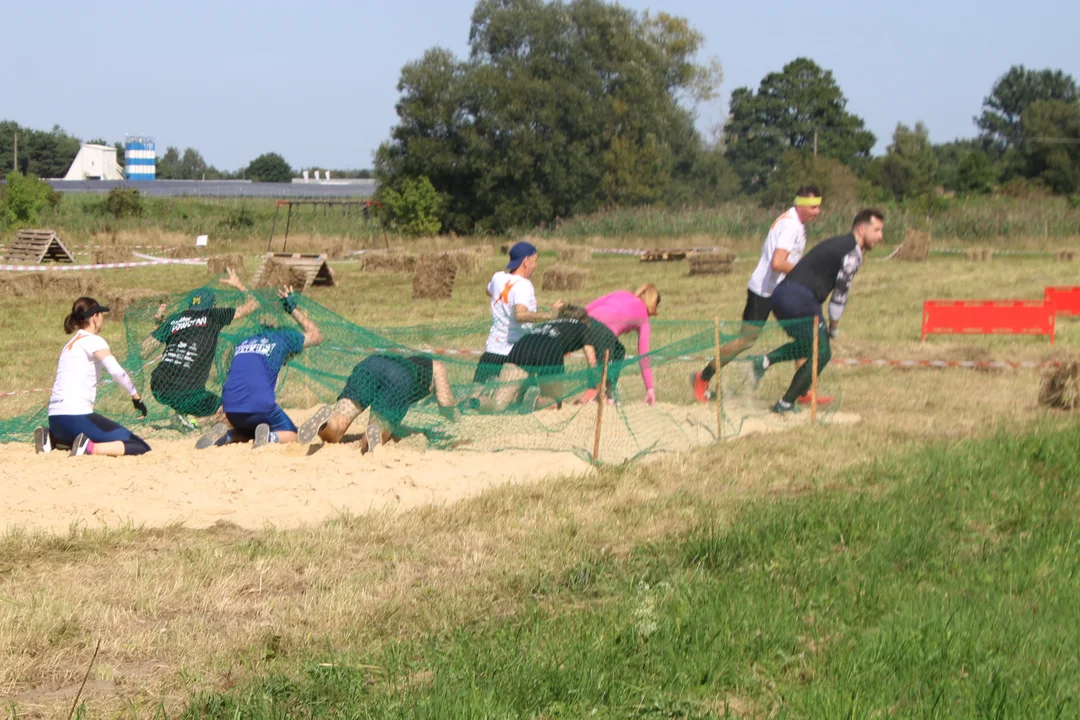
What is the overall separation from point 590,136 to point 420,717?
55206 mm

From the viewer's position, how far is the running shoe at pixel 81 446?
27.8 ft

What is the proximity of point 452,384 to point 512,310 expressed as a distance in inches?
33.6

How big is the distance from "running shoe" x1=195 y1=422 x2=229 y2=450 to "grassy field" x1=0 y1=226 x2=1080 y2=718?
6.89 ft

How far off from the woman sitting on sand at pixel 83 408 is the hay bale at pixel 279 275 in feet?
51.6

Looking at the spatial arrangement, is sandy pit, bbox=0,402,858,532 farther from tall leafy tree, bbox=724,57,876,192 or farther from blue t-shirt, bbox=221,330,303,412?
tall leafy tree, bbox=724,57,876,192

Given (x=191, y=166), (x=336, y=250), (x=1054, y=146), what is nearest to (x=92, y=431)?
(x=336, y=250)

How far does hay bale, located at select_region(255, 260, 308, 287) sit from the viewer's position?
80.5 ft

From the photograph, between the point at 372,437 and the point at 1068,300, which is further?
the point at 1068,300

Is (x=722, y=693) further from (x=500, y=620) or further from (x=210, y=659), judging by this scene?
(x=210, y=659)

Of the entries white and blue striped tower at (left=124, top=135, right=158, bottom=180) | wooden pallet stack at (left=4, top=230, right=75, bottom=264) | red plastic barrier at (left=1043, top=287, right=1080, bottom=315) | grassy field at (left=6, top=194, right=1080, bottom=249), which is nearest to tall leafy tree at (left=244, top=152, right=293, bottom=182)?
white and blue striped tower at (left=124, top=135, right=158, bottom=180)

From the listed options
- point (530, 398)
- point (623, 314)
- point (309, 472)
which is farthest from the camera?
point (623, 314)

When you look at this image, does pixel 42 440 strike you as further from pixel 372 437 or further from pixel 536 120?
pixel 536 120

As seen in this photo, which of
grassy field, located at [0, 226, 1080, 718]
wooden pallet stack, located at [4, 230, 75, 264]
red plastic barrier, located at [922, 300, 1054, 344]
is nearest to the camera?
grassy field, located at [0, 226, 1080, 718]

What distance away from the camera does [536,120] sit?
56.2 meters
